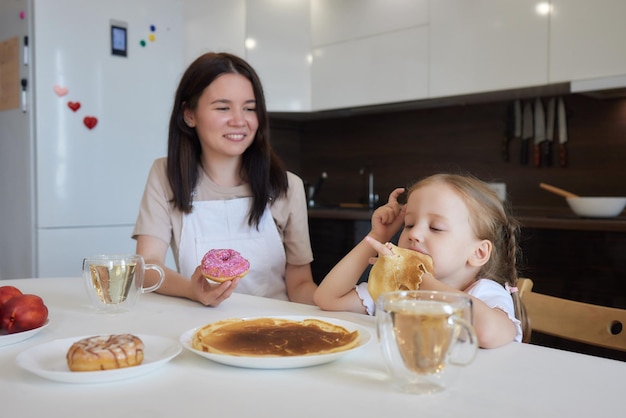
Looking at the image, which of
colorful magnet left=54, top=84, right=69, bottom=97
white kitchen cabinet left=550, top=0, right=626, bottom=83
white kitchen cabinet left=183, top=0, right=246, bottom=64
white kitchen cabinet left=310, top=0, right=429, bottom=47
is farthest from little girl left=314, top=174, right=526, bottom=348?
white kitchen cabinet left=183, top=0, right=246, bottom=64

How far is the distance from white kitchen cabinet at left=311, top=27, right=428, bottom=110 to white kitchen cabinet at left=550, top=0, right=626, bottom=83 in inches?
25.0

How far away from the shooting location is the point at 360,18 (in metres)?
3.13

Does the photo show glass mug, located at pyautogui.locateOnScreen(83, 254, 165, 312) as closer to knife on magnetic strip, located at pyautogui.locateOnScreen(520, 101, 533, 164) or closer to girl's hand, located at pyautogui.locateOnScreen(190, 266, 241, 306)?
girl's hand, located at pyautogui.locateOnScreen(190, 266, 241, 306)

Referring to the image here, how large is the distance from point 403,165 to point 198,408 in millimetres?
2815

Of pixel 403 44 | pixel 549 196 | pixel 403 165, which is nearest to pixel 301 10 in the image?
pixel 403 44

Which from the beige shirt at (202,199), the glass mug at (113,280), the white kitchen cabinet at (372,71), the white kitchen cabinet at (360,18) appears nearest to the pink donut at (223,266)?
the glass mug at (113,280)

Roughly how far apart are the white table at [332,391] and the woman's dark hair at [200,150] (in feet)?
2.60

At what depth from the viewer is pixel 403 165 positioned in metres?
3.28

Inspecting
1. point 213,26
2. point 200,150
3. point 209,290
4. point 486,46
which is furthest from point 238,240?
point 213,26

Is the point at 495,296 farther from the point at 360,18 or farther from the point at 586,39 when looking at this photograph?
the point at 360,18

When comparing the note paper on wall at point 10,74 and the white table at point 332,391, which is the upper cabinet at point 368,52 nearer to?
the note paper on wall at point 10,74

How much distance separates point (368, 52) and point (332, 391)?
270 cm

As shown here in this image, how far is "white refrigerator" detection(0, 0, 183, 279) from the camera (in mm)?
2648

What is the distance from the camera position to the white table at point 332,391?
0.57 m
